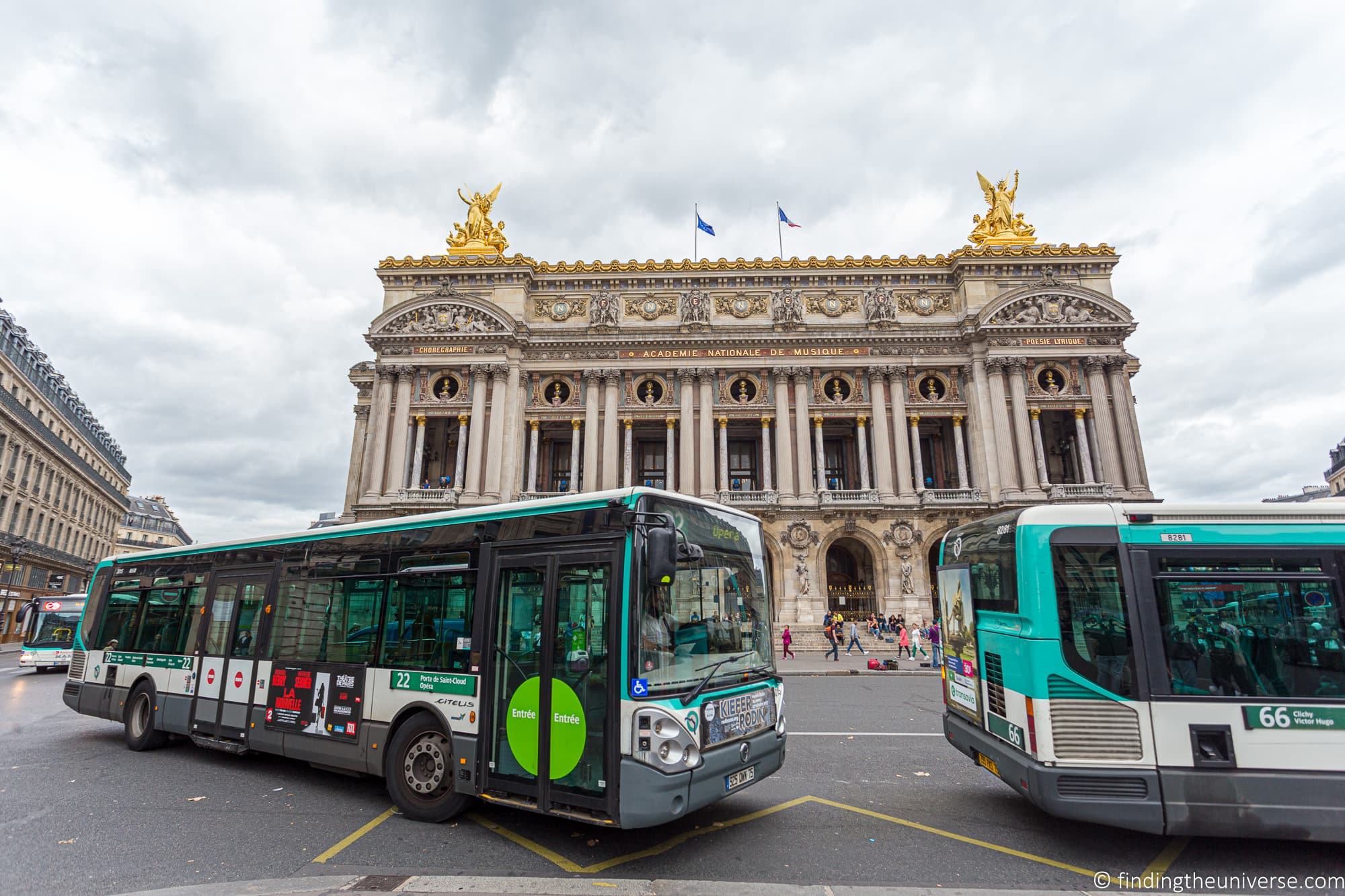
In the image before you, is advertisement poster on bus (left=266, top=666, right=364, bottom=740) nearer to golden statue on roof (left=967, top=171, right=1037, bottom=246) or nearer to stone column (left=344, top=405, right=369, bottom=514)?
stone column (left=344, top=405, right=369, bottom=514)

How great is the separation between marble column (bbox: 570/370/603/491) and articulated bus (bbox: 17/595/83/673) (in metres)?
20.3

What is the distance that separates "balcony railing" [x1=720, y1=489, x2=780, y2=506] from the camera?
33000 mm

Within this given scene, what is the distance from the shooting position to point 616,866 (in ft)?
18.0

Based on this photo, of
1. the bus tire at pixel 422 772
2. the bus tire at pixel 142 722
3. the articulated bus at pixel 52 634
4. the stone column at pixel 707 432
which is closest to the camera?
the bus tire at pixel 422 772

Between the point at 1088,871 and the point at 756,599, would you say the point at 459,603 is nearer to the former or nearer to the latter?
the point at 756,599

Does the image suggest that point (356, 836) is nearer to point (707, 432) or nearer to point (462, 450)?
point (707, 432)

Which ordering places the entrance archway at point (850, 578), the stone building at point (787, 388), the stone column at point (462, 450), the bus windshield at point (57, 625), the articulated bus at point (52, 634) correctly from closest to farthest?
the articulated bus at point (52, 634) → the bus windshield at point (57, 625) → the entrance archway at point (850, 578) → the stone building at point (787, 388) → the stone column at point (462, 450)

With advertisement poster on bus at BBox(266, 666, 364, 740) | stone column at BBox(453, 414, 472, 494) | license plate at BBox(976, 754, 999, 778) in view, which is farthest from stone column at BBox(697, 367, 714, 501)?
license plate at BBox(976, 754, 999, 778)

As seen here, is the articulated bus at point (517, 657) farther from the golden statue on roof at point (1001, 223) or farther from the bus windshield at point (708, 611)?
the golden statue on roof at point (1001, 223)

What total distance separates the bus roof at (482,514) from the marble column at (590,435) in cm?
2464

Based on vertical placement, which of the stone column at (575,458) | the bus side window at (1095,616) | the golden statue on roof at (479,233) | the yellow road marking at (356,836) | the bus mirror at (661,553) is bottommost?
the yellow road marking at (356,836)

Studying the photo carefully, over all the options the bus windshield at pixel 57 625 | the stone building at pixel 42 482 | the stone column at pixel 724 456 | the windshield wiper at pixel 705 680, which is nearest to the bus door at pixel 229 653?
the windshield wiper at pixel 705 680

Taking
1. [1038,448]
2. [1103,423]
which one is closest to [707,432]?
[1038,448]

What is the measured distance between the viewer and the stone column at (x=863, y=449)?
3453 cm
